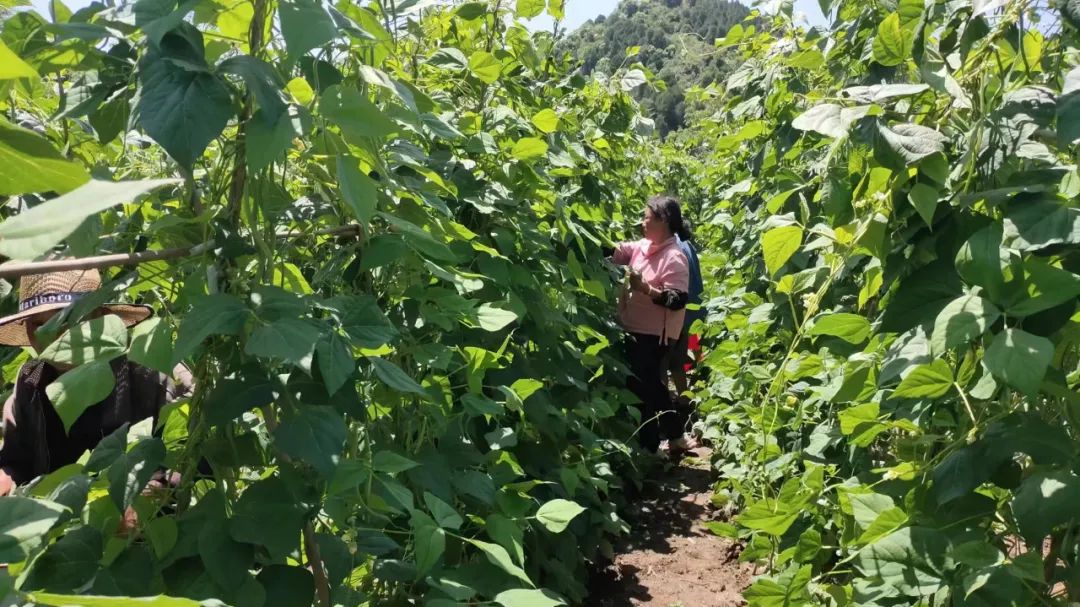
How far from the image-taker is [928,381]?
130 cm

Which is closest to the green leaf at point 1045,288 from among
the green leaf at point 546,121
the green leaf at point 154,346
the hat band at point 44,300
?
the green leaf at point 154,346

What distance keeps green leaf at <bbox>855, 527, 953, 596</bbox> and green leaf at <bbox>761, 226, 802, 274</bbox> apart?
0.53 meters

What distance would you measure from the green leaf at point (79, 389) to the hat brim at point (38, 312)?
498 mm

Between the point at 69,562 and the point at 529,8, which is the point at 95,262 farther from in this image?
the point at 529,8

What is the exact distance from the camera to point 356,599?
4.49 feet

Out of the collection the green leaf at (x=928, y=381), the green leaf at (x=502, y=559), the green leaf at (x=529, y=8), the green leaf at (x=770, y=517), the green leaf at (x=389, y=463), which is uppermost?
the green leaf at (x=529, y=8)

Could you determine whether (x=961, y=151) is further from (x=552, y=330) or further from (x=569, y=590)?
(x=569, y=590)

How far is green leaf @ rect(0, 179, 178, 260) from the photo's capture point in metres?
0.54

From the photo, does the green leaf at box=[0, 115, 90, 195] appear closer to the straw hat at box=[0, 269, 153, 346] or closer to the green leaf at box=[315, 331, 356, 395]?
the green leaf at box=[315, 331, 356, 395]

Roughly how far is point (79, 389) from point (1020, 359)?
1.20 metres

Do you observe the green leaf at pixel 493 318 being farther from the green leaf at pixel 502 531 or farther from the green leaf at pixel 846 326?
the green leaf at pixel 846 326

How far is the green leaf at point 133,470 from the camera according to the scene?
1074 mm

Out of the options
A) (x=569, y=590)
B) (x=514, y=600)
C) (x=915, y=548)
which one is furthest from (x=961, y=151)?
(x=569, y=590)

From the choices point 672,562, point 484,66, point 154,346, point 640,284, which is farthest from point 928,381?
point 640,284
